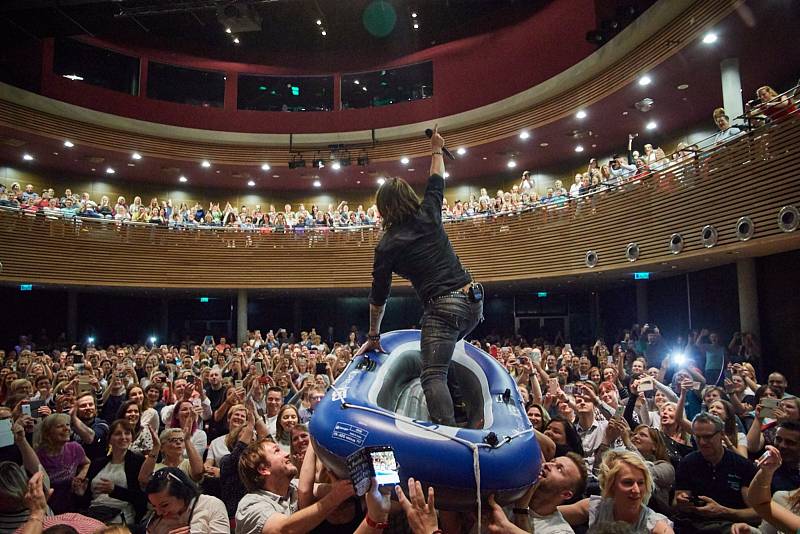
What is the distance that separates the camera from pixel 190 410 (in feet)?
14.7

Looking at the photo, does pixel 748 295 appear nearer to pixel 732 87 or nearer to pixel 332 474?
pixel 732 87

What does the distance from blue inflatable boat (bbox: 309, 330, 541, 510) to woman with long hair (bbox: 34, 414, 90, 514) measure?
7.42 ft

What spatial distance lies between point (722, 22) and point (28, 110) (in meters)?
17.0

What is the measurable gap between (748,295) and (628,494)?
11.2 m

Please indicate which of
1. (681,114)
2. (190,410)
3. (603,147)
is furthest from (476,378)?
(603,147)

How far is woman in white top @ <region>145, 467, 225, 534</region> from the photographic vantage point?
2799 mm

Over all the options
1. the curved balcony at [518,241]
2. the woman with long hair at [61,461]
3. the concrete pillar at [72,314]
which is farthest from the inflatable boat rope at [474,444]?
the concrete pillar at [72,314]

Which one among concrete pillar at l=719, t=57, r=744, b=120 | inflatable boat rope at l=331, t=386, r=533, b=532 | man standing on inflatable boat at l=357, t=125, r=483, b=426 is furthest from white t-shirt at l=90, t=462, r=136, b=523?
concrete pillar at l=719, t=57, r=744, b=120

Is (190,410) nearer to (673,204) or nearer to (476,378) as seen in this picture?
(476,378)

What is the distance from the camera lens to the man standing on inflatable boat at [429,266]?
3.27 meters

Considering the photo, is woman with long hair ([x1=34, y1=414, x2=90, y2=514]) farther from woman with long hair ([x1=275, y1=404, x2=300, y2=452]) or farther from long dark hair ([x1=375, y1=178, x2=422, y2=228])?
long dark hair ([x1=375, y1=178, x2=422, y2=228])

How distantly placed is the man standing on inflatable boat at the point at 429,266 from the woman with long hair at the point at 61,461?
2536mm

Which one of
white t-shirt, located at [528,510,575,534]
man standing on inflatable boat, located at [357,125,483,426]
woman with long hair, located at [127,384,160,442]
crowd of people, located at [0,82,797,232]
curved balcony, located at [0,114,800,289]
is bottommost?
white t-shirt, located at [528,510,575,534]

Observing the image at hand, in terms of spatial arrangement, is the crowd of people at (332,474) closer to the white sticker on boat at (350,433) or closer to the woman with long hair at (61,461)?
the woman with long hair at (61,461)
